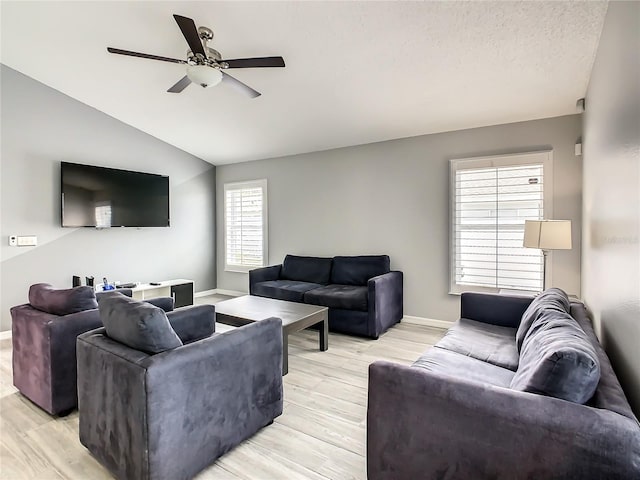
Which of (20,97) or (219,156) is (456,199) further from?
(20,97)

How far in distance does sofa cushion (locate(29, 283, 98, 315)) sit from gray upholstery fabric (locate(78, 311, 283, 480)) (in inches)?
25.3

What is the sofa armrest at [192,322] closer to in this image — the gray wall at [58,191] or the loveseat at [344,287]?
the loveseat at [344,287]

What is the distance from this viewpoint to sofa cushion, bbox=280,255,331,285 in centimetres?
508

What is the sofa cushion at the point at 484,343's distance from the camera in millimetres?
2219

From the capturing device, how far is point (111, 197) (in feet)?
16.4

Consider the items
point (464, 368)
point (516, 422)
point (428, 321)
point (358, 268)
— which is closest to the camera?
point (516, 422)

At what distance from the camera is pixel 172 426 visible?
1.63 m

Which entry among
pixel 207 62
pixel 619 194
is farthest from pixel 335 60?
pixel 619 194

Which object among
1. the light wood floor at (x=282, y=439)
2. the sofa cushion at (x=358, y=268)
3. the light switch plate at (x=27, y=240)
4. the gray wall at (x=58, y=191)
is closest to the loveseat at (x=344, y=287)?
the sofa cushion at (x=358, y=268)

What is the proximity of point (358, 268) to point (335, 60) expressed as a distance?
2660 millimetres

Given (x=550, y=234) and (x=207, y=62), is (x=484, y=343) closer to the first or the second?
(x=550, y=234)

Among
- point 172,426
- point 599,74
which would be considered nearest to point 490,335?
point 599,74

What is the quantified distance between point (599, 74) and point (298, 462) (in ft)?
10.8

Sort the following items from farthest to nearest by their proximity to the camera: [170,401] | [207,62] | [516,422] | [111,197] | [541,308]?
[111,197] < [207,62] < [541,308] < [170,401] < [516,422]
